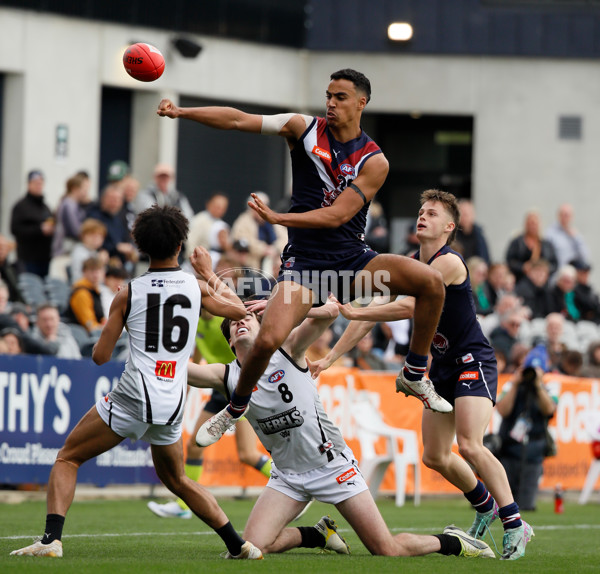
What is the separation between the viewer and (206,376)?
907 cm

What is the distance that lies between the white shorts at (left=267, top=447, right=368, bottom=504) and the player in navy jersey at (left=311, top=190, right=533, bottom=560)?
0.83m

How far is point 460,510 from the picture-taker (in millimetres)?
14945

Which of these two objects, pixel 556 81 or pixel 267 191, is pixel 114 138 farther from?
pixel 556 81

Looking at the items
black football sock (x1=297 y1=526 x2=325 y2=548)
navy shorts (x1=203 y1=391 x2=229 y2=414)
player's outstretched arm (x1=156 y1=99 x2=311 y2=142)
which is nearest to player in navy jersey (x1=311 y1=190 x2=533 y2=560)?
black football sock (x1=297 y1=526 x2=325 y2=548)

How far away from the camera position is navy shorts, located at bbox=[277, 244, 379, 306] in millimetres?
8750

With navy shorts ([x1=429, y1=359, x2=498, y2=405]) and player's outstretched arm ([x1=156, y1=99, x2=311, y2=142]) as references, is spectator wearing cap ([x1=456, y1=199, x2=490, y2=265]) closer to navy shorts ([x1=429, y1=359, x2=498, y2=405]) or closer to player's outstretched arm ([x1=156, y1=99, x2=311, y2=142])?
navy shorts ([x1=429, y1=359, x2=498, y2=405])

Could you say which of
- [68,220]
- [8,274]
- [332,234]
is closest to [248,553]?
[332,234]

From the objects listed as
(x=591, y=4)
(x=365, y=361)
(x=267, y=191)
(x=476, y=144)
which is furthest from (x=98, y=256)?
(x=591, y=4)

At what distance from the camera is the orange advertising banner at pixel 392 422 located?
15.2 metres

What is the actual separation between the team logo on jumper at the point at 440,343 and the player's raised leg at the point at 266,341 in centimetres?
133

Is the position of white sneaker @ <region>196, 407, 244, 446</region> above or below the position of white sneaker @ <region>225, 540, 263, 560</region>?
above

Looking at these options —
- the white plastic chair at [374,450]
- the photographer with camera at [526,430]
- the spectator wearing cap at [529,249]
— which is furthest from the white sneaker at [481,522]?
the spectator wearing cap at [529,249]

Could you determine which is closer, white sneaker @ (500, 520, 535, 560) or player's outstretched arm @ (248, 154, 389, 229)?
player's outstretched arm @ (248, 154, 389, 229)

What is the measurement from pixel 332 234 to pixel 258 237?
32.7 feet
